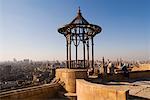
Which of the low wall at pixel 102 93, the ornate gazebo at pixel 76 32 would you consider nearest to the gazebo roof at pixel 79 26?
the ornate gazebo at pixel 76 32

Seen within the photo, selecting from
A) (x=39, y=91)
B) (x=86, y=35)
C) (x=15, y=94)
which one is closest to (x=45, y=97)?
(x=39, y=91)

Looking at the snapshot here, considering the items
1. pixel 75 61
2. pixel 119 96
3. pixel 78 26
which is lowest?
pixel 119 96

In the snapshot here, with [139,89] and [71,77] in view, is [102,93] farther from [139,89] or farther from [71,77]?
[71,77]

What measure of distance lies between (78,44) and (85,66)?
145 cm

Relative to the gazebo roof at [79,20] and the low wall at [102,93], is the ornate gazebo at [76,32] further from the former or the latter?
the low wall at [102,93]

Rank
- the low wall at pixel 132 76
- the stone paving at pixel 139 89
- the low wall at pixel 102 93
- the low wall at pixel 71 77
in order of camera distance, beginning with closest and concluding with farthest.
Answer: the low wall at pixel 102 93 → the stone paving at pixel 139 89 → the low wall at pixel 71 77 → the low wall at pixel 132 76

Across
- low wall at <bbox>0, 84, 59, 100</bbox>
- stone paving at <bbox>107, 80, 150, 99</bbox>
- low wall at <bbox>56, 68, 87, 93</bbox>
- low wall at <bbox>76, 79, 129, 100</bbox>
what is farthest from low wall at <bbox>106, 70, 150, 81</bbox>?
low wall at <bbox>76, 79, 129, 100</bbox>

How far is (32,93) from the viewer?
30.3ft

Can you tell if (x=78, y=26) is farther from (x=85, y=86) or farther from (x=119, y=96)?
(x=119, y=96)

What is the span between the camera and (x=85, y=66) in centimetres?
1273


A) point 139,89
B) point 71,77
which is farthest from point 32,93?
point 139,89

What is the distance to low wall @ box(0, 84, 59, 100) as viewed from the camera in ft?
Answer: 26.7

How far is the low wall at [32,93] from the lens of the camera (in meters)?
8.14

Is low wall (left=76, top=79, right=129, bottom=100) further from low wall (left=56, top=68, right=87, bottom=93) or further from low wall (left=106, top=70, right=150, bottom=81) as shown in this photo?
low wall (left=106, top=70, right=150, bottom=81)
